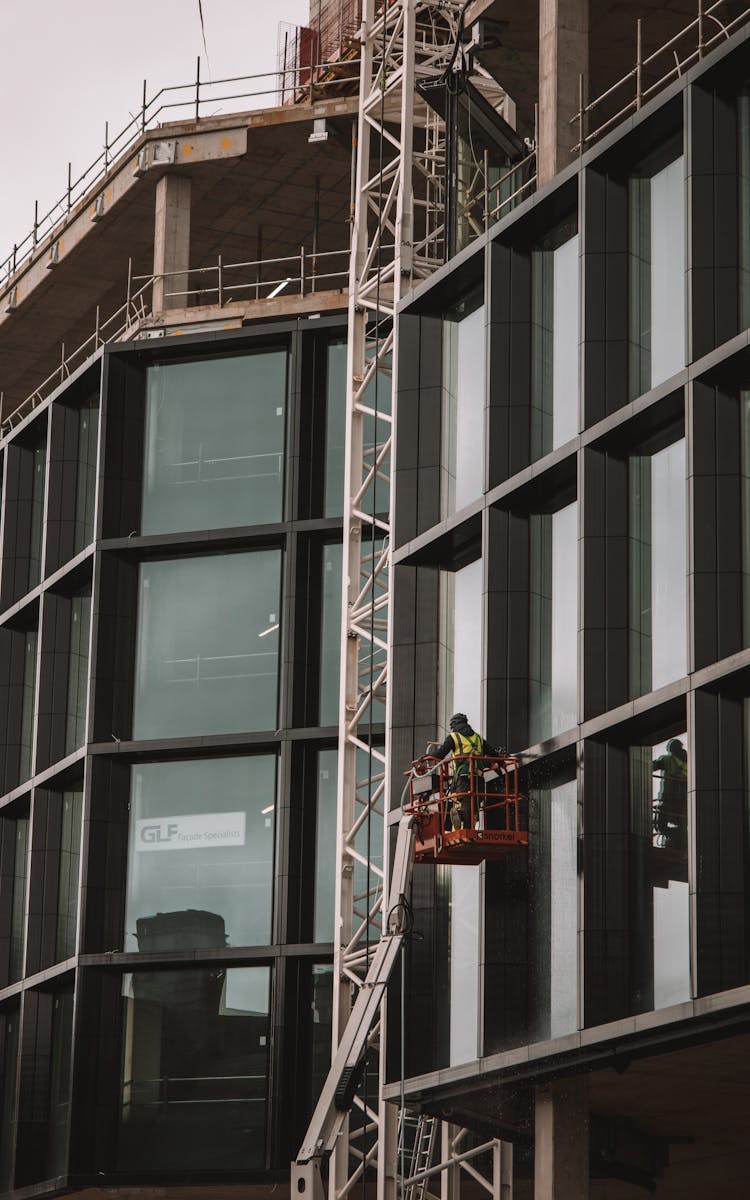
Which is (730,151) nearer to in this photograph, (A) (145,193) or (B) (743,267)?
(B) (743,267)

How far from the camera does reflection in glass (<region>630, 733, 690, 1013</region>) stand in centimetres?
3325

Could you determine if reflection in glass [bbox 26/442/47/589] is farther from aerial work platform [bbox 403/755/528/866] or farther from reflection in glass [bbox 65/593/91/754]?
aerial work platform [bbox 403/755/528/866]

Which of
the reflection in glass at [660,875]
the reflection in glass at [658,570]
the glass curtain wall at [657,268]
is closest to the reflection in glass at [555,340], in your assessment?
the glass curtain wall at [657,268]

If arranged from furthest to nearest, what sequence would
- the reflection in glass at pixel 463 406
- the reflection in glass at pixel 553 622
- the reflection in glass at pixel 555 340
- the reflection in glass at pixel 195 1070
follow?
the reflection in glass at pixel 195 1070, the reflection in glass at pixel 463 406, the reflection in glass at pixel 555 340, the reflection in glass at pixel 553 622

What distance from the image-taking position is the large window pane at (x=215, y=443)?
51.7 meters

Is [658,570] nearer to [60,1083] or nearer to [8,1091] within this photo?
[60,1083]

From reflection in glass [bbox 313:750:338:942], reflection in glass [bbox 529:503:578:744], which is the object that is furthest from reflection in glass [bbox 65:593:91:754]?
reflection in glass [bbox 529:503:578:744]

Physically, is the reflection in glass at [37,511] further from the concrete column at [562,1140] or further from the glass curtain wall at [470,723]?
the concrete column at [562,1140]

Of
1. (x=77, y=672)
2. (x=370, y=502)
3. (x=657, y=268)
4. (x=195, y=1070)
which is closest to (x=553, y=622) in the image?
(x=657, y=268)

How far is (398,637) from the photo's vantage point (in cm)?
4209

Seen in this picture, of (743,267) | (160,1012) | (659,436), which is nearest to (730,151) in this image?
(743,267)

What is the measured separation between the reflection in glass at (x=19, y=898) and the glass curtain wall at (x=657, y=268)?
2397 cm

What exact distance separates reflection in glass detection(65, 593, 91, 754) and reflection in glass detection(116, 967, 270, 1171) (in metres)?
6.85

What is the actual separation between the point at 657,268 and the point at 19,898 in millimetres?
26192
